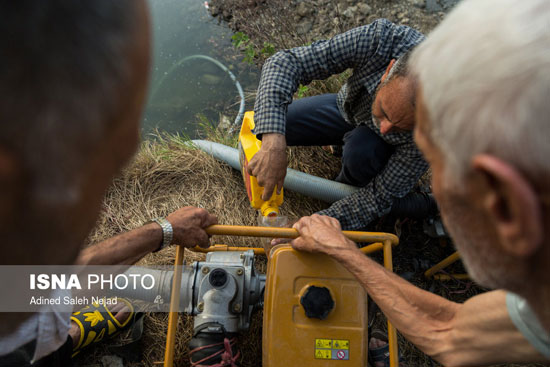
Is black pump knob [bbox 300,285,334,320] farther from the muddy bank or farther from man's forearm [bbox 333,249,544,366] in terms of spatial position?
the muddy bank

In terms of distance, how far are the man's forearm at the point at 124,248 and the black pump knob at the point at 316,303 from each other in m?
0.69

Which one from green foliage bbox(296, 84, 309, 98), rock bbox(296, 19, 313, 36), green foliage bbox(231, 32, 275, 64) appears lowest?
green foliage bbox(296, 84, 309, 98)

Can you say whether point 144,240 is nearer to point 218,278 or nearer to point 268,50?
point 218,278

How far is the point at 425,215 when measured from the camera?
2.55 meters

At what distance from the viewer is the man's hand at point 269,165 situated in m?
1.89

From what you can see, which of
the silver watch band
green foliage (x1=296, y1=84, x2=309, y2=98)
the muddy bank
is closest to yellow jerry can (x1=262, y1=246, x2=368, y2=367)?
the silver watch band

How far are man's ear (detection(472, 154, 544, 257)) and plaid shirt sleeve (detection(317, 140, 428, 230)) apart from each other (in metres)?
1.47

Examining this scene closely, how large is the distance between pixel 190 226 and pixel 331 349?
2.60ft

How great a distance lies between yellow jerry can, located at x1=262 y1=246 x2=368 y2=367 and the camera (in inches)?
61.4

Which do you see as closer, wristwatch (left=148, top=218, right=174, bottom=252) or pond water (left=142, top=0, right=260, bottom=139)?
wristwatch (left=148, top=218, right=174, bottom=252)

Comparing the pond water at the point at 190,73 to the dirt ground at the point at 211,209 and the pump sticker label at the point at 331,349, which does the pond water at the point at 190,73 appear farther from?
the pump sticker label at the point at 331,349

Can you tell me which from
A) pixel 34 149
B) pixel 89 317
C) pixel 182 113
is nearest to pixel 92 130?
pixel 34 149

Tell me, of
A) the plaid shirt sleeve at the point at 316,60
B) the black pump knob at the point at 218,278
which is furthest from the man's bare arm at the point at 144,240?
the plaid shirt sleeve at the point at 316,60

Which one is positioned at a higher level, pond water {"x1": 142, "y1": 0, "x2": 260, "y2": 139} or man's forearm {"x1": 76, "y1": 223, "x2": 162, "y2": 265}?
pond water {"x1": 142, "y1": 0, "x2": 260, "y2": 139}
